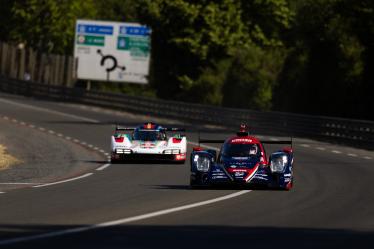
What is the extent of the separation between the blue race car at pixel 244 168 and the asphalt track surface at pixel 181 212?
350 millimetres

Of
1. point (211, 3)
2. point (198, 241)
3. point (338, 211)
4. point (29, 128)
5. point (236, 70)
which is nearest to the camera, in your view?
point (198, 241)

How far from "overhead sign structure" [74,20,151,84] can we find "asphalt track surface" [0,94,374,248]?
46589 millimetres

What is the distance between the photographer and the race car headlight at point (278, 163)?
23.1m

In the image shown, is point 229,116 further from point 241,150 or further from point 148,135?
point 241,150

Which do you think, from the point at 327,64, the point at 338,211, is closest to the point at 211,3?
the point at 327,64

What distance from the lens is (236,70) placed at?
69.7 meters

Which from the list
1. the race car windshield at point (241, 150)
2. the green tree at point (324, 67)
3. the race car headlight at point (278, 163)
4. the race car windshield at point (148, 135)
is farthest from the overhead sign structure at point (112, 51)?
the race car headlight at point (278, 163)

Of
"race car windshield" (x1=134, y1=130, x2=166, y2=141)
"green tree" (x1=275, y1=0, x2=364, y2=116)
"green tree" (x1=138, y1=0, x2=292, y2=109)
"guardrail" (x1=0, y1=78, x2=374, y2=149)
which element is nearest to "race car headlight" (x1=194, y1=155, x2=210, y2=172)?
"race car windshield" (x1=134, y1=130, x2=166, y2=141)

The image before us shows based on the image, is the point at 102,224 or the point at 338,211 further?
the point at 338,211

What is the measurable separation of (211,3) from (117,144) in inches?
1769

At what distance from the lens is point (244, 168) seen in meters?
23.2

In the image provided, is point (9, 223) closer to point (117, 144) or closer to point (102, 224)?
point (102, 224)

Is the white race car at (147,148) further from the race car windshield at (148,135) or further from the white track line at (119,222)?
the white track line at (119,222)

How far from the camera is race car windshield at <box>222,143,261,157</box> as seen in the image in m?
23.8
